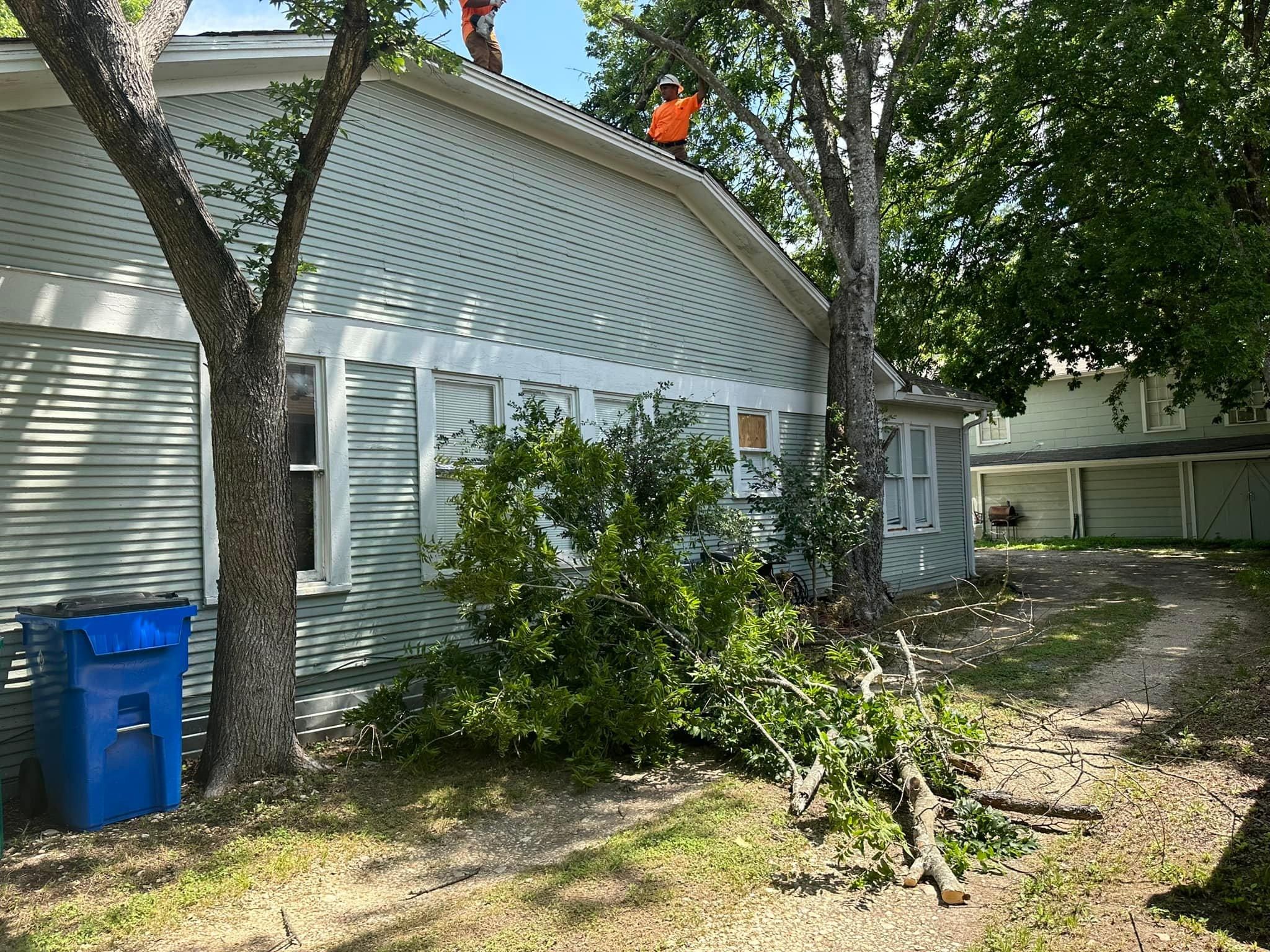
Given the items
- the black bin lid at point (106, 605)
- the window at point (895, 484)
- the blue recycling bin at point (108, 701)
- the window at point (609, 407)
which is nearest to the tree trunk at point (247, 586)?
the blue recycling bin at point (108, 701)

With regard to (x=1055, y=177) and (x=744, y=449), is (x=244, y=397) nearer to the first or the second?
(x=744, y=449)

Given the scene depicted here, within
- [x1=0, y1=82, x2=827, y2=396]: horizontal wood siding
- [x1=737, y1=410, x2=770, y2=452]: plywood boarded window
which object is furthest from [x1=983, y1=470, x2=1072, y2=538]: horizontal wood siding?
[x1=0, y1=82, x2=827, y2=396]: horizontal wood siding

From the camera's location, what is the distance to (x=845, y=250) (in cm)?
1448

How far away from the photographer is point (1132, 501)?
29781mm

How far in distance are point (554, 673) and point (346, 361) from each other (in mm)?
3543

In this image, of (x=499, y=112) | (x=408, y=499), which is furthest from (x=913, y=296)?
(x=408, y=499)

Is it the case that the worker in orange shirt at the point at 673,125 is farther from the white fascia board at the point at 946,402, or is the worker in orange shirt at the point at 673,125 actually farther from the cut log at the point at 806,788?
the cut log at the point at 806,788

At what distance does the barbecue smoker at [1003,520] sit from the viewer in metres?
32.3

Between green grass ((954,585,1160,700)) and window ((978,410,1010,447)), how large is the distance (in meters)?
18.4

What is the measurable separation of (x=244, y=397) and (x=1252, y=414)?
30058 millimetres

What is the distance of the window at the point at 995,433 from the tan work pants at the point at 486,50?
85.9 feet

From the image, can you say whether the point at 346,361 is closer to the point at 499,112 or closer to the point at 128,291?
the point at 128,291

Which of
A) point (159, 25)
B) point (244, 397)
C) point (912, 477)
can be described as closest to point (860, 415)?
point (912, 477)

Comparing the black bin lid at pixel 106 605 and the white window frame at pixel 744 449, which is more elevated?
the white window frame at pixel 744 449
